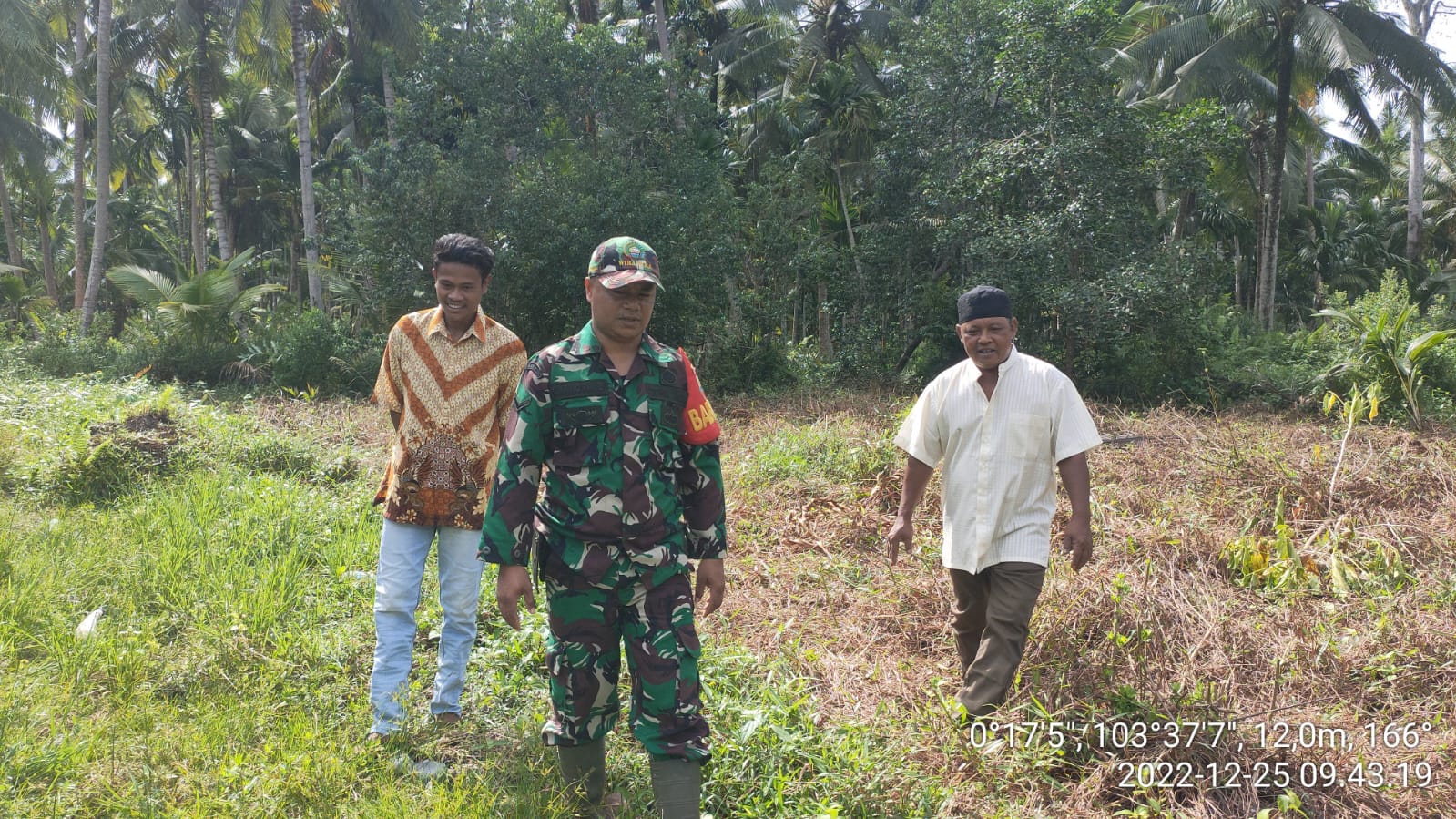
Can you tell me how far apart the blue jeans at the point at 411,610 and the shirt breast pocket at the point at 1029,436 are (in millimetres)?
1944

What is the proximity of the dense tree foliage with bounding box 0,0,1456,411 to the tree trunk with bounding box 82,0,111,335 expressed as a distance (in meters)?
0.09

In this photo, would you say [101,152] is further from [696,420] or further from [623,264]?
[696,420]

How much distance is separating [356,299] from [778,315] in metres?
7.40

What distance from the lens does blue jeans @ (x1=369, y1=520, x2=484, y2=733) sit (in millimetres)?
3080

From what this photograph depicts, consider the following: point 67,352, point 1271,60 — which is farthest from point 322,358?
point 1271,60

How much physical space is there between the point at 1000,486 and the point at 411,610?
7.00 feet

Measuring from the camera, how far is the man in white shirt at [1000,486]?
3.24 metres

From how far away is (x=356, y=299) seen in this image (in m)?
15.9

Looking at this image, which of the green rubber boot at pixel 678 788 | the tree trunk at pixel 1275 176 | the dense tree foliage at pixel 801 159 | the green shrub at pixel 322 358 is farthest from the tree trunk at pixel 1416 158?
the green rubber boot at pixel 678 788

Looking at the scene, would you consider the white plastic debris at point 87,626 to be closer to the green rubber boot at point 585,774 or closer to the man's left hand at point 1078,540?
the green rubber boot at point 585,774

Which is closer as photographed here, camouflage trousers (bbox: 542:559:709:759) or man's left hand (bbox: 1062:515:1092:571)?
camouflage trousers (bbox: 542:559:709:759)

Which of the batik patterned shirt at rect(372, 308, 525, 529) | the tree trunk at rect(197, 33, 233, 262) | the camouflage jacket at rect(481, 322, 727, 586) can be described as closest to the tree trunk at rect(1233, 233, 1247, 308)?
the tree trunk at rect(197, 33, 233, 262)

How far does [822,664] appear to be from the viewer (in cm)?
379

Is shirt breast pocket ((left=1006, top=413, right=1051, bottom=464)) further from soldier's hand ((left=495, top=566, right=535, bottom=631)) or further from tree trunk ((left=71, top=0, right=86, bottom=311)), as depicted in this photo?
tree trunk ((left=71, top=0, right=86, bottom=311))
